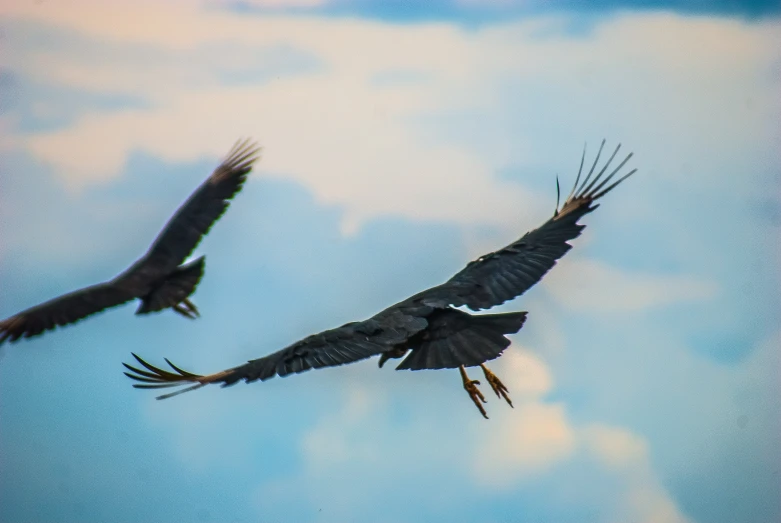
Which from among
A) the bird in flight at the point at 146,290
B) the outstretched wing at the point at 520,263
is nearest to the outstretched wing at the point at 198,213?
the bird in flight at the point at 146,290

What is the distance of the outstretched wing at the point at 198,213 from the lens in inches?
431

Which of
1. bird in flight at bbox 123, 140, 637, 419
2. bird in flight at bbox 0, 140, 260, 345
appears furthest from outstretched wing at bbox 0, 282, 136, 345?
bird in flight at bbox 123, 140, 637, 419

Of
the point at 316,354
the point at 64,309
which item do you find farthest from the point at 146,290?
the point at 316,354

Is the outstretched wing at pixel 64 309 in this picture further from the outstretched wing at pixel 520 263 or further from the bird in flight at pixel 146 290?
the outstretched wing at pixel 520 263

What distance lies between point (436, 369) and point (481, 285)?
1.22 meters

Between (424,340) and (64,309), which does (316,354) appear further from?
(64,309)

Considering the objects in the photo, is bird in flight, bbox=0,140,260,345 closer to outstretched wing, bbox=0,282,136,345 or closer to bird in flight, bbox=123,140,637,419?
outstretched wing, bbox=0,282,136,345

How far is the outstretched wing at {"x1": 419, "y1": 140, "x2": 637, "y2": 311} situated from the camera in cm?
984

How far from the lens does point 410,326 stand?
921 centimetres

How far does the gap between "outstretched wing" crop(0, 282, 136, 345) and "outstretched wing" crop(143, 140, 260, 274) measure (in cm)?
50

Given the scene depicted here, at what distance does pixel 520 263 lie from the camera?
1021 centimetres

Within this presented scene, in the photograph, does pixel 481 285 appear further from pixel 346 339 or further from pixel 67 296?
pixel 67 296

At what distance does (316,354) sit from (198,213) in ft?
9.64

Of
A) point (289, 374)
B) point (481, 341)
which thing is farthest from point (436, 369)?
point (289, 374)
